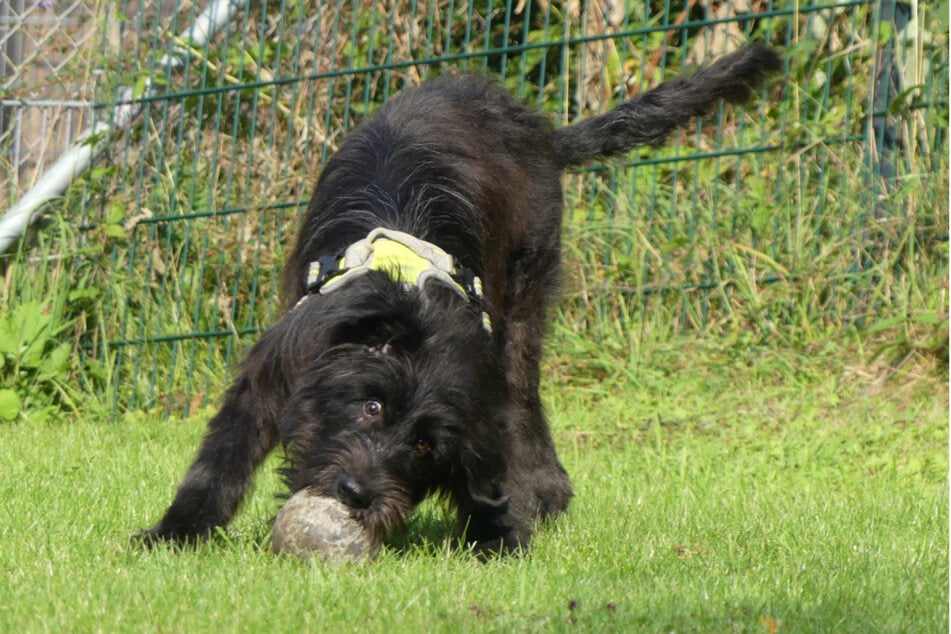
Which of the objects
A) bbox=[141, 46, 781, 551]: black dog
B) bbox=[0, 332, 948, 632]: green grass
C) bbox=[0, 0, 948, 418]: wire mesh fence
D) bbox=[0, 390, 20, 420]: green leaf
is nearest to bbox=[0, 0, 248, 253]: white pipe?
bbox=[0, 0, 948, 418]: wire mesh fence

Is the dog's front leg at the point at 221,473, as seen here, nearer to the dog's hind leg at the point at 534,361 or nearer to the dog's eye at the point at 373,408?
the dog's eye at the point at 373,408

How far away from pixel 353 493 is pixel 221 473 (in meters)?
0.63

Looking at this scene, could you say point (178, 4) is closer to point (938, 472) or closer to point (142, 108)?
point (142, 108)

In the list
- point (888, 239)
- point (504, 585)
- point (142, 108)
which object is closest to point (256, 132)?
point (142, 108)

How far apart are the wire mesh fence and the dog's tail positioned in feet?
4.10

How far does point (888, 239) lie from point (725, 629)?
14.1ft

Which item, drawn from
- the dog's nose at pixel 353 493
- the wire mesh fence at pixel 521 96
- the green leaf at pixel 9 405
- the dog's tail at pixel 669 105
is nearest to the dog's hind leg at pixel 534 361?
the dog's tail at pixel 669 105

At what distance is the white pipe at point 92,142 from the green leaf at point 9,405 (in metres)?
0.79

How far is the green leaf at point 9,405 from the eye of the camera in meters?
6.92

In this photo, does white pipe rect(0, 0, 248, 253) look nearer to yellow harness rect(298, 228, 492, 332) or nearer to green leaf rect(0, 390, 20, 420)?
green leaf rect(0, 390, 20, 420)

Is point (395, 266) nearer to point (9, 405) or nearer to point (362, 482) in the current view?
point (362, 482)

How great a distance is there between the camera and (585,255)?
745 centimetres

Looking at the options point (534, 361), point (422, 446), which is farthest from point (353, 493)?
point (534, 361)

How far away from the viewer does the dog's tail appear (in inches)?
223
